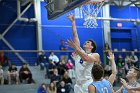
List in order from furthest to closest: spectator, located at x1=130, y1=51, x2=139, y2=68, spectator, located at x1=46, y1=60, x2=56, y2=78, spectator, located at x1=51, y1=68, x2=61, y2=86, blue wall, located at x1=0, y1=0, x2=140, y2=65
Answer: spectator, located at x1=130, y1=51, x2=139, y2=68
blue wall, located at x1=0, y1=0, x2=140, y2=65
spectator, located at x1=46, y1=60, x2=56, y2=78
spectator, located at x1=51, y1=68, x2=61, y2=86

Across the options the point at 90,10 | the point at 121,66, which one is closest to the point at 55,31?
the point at 121,66

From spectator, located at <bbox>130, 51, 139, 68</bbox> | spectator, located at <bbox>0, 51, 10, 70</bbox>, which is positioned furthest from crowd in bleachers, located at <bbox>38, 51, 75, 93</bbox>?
spectator, located at <bbox>130, 51, 139, 68</bbox>

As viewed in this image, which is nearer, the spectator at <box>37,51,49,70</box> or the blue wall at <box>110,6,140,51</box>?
the spectator at <box>37,51,49,70</box>

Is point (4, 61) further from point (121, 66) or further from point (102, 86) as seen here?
point (102, 86)

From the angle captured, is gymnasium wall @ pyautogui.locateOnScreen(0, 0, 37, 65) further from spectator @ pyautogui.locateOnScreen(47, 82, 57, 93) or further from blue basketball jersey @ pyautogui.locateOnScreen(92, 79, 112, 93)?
blue basketball jersey @ pyautogui.locateOnScreen(92, 79, 112, 93)

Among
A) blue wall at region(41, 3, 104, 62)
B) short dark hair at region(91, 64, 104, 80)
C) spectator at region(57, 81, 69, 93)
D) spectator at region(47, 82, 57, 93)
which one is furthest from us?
blue wall at region(41, 3, 104, 62)

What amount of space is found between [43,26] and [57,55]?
1.96 m

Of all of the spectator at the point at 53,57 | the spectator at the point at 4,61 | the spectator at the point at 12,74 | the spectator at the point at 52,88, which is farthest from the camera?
the spectator at the point at 53,57

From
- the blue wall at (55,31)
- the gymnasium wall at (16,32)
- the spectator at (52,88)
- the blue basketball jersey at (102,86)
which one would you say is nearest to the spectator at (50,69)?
the spectator at (52,88)

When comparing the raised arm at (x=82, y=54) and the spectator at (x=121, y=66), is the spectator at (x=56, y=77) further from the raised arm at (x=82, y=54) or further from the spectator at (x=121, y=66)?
the raised arm at (x=82, y=54)

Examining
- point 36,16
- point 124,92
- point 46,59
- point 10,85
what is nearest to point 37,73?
point 46,59

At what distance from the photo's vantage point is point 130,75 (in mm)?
6188

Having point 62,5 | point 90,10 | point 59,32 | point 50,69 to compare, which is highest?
point 90,10

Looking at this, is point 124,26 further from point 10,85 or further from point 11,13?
point 10,85
